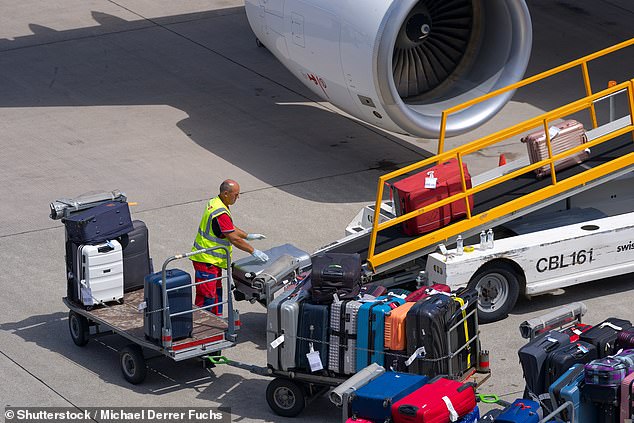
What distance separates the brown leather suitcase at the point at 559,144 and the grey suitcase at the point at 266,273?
3002 millimetres

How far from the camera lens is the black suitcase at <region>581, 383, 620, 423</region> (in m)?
9.91

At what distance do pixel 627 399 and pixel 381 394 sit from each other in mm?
1818

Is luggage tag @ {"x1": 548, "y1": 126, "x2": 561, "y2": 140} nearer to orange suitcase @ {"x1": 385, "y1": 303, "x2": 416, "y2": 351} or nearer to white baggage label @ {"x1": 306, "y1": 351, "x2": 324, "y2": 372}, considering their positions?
orange suitcase @ {"x1": 385, "y1": 303, "x2": 416, "y2": 351}

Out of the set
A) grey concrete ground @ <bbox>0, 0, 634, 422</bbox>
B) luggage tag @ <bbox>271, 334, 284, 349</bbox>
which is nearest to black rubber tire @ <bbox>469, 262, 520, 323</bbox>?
grey concrete ground @ <bbox>0, 0, 634, 422</bbox>

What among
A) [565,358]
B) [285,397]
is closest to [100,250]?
[285,397]

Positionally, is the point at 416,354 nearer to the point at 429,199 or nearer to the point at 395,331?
the point at 395,331

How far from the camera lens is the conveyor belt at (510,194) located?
13547 mm

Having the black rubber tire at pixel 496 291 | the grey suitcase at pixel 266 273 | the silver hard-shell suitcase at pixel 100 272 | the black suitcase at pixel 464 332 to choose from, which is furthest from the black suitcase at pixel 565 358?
the silver hard-shell suitcase at pixel 100 272

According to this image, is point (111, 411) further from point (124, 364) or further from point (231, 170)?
point (231, 170)

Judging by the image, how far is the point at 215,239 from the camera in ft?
42.2

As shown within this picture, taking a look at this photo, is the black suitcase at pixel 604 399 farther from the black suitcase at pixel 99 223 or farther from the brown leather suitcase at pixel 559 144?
the black suitcase at pixel 99 223

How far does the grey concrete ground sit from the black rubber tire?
153 millimetres

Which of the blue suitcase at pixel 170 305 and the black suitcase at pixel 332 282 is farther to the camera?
the blue suitcase at pixel 170 305

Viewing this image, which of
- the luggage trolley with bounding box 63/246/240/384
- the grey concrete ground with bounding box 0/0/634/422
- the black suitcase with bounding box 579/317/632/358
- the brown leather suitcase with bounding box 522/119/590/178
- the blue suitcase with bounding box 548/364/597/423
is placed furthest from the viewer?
the brown leather suitcase with bounding box 522/119/590/178
